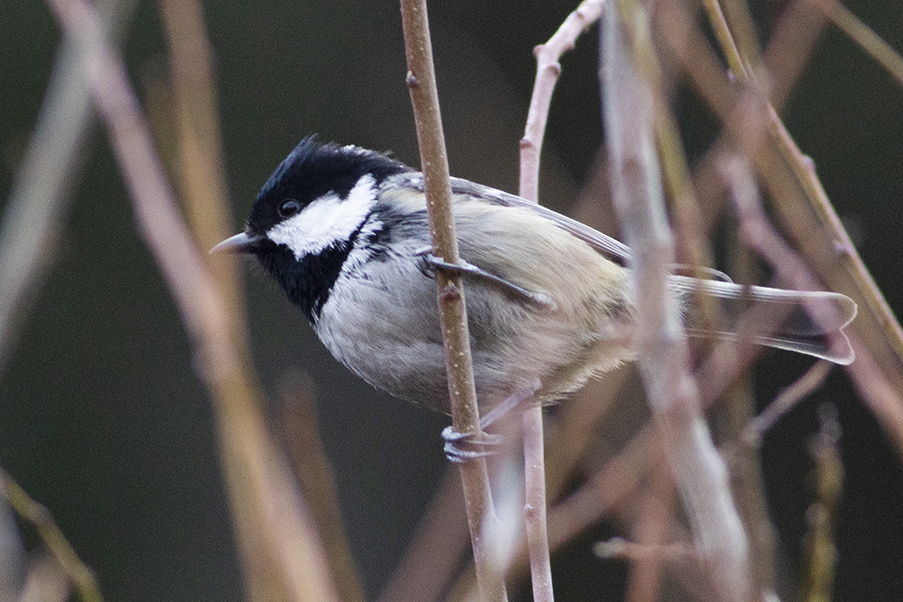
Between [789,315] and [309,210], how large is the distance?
1.11 meters

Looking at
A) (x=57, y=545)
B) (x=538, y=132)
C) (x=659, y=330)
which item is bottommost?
(x=57, y=545)

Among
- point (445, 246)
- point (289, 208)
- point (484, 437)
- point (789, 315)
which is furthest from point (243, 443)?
point (789, 315)

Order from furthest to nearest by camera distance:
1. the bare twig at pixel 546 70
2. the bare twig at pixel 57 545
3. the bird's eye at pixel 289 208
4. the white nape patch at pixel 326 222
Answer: the bird's eye at pixel 289 208 < the white nape patch at pixel 326 222 < the bare twig at pixel 546 70 < the bare twig at pixel 57 545

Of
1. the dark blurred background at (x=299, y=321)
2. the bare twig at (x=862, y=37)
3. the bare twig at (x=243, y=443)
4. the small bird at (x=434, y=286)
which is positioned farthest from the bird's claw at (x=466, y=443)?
the dark blurred background at (x=299, y=321)

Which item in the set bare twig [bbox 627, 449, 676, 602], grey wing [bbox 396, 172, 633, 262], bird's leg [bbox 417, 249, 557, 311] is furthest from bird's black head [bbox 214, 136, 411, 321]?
bare twig [bbox 627, 449, 676, 602]

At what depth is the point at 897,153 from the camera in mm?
4930

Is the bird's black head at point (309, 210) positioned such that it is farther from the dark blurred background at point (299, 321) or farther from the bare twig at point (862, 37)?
the dark blurred background at point (299, 321)

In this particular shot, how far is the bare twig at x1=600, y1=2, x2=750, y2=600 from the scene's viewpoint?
2.71 ft

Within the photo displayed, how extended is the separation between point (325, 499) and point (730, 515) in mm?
383

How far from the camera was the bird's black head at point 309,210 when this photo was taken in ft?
7.52

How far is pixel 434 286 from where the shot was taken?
80.7 inches

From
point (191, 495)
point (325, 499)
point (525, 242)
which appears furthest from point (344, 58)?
point (325, 499)

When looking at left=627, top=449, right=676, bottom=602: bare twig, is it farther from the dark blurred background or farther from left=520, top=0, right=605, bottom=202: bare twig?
the dark blurred background

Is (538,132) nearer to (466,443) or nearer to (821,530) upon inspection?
(466,443)
